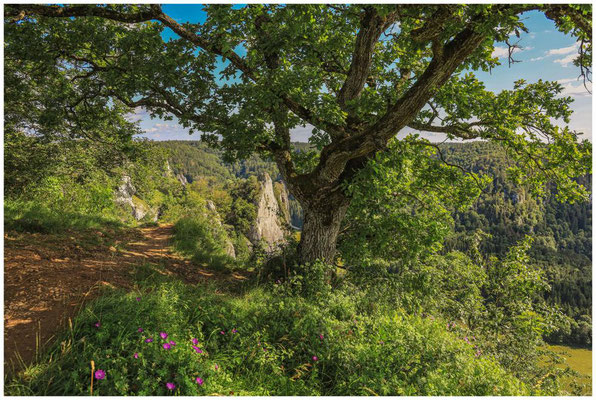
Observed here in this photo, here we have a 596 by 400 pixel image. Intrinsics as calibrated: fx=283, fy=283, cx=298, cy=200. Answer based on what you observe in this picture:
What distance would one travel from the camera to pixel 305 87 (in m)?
5.96

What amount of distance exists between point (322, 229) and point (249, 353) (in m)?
3.81

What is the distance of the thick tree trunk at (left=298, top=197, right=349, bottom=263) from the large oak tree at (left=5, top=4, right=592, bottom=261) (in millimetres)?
26

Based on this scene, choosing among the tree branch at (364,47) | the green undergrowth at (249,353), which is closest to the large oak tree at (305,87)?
the tree branch at (364,47)

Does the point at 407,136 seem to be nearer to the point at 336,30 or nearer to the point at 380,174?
the point at 380,174

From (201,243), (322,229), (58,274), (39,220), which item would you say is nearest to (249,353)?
(58,274)

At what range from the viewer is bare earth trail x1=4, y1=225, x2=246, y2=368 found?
3.21 m

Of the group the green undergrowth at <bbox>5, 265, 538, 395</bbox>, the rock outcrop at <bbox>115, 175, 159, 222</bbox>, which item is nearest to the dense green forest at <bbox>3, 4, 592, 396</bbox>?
the green undergrowth at <bbox>5, 265, 538, 395</bbox>

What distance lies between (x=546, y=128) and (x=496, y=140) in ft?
3.52

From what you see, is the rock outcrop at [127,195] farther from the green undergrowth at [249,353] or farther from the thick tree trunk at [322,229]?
the green undergrowth at [249,353]

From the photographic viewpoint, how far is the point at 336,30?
711 cm

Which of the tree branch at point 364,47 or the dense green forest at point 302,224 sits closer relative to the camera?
the dense green forest at point 302,224

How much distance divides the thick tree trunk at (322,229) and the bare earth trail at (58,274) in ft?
6.54

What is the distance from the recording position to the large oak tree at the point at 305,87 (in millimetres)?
5594

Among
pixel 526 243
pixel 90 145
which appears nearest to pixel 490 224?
pixel 526 243
